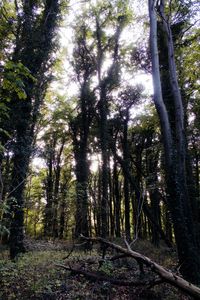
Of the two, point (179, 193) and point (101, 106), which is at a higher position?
point (101, 106)

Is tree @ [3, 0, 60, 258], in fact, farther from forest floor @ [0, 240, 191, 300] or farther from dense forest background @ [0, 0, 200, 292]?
forest floor @ [0, 240, 191, 300]

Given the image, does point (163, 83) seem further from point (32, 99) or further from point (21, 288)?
point (21, 288)

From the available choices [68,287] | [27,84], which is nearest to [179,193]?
[68,287]

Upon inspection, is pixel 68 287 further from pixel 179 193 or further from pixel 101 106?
pixel 101 106

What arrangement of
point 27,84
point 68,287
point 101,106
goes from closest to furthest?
point 68,287 → point 27,84 → point 101,106

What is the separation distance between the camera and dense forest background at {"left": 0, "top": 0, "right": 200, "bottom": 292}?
30.4ft

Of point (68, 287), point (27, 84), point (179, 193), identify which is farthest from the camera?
point (27, 84)

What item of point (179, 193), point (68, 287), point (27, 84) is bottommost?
point (68, 287)

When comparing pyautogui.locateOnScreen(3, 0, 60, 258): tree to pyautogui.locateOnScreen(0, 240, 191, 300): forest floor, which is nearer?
pyautogui.locateOnScreen(0, 240, 191, 300): forest floor

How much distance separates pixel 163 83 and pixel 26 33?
6.92 meters

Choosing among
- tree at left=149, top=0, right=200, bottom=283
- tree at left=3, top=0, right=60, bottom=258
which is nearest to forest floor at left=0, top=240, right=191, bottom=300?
tree at left=149, top=0, right=200, bottom=283

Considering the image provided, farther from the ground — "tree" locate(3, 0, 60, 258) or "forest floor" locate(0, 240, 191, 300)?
"tree" locate(3, 0, 60, 258)

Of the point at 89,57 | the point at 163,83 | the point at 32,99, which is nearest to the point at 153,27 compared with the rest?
the point at 163,83

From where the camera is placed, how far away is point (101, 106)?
15.4 metres
